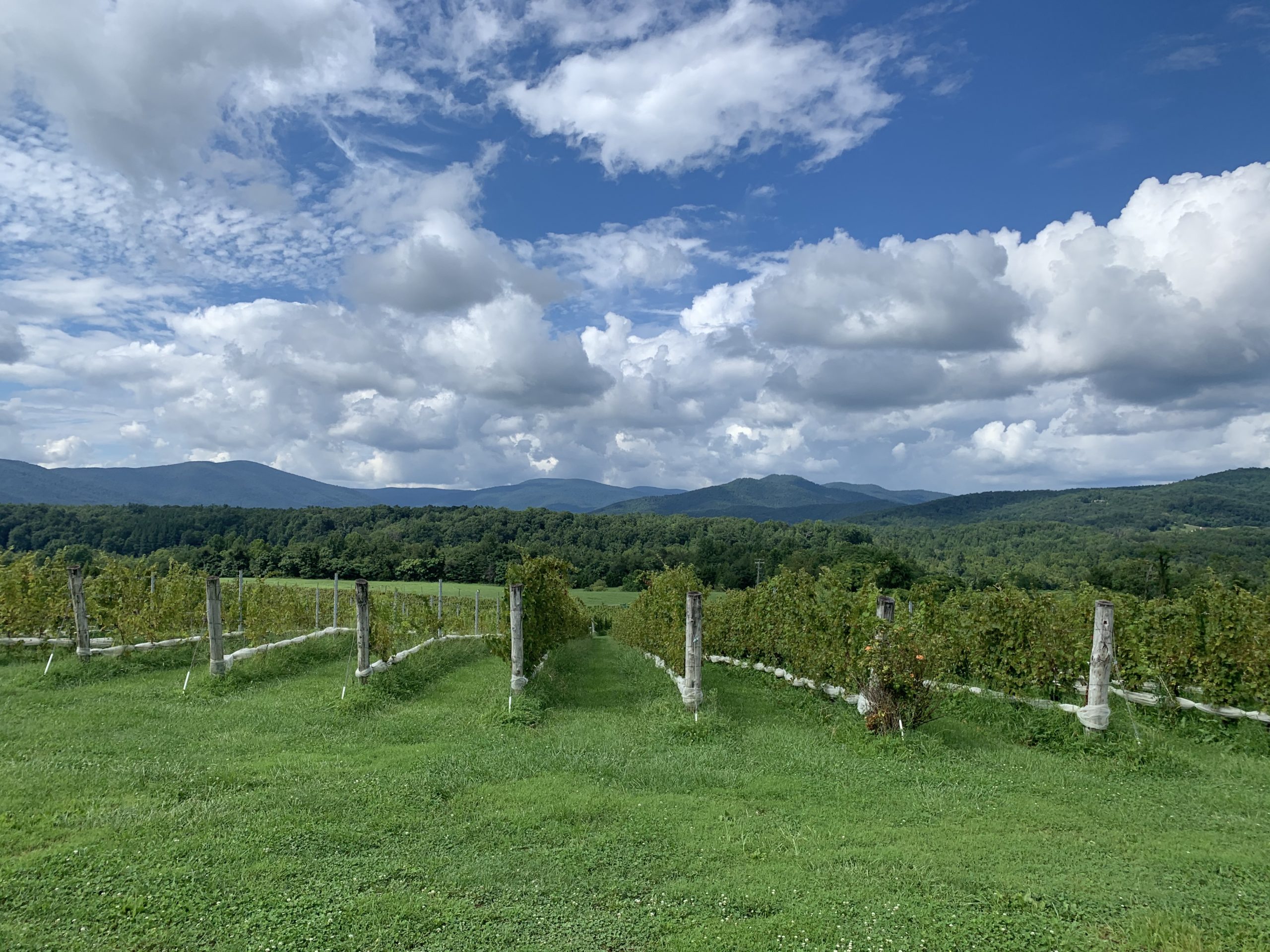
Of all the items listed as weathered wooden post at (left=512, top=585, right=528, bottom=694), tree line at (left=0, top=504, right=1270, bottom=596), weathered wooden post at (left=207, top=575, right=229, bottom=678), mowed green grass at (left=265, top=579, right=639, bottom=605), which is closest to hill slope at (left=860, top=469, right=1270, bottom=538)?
tree line at (left=0, top=504, right=1270, bottom=596)

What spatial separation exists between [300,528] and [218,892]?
9389 centimetres

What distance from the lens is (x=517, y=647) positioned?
42.4 feet

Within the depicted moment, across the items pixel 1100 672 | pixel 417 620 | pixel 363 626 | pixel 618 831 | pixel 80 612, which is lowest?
pixel 417 620

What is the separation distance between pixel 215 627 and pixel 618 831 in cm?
1066

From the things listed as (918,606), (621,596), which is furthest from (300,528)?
(918,606)

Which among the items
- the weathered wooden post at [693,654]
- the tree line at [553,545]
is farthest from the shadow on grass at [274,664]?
the tree line at [553,545]

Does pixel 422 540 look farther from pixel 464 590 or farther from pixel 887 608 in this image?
pixel 887 608

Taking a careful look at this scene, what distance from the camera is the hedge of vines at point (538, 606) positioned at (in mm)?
14961

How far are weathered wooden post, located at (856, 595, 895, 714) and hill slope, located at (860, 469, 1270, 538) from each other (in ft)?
541

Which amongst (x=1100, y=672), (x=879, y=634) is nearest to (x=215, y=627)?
(x=879, y=634)

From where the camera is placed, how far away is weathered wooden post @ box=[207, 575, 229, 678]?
43.4 ft

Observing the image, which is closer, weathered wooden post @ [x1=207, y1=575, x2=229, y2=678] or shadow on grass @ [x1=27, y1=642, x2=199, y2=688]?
shadow on grass @ [x1=27, y1=642, x2=199, y2=688]

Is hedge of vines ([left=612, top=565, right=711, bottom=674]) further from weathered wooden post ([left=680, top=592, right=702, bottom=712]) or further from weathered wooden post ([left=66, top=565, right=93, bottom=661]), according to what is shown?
weathered wooden post ([left=66, top=565, right=93, bottom=661])

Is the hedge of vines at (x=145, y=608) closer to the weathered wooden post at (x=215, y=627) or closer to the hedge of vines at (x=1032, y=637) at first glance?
the weathered wooden post at (x=215, y=627)
